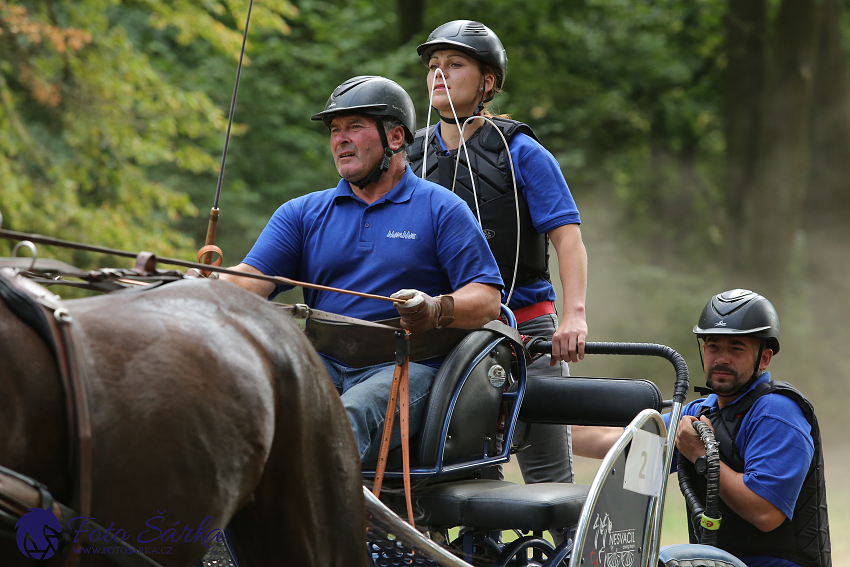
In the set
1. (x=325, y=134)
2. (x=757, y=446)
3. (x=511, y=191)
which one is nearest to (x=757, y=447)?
(x=757, y=446)

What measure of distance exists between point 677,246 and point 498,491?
14.0m

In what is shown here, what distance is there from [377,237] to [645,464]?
1255 mm

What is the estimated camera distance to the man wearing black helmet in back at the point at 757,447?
328 centimetres

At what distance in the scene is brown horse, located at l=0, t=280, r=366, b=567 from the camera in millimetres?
1660

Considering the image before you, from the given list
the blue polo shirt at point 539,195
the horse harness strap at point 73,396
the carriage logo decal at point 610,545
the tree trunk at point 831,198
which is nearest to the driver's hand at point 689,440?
the carriage logo decal at point 610,545

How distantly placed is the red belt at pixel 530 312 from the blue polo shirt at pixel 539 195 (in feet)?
0.06

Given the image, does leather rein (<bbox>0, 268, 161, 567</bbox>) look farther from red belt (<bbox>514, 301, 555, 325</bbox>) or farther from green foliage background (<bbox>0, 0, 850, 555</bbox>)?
green foliage background (<bbox>0, 0, 850, 555</bbox>)

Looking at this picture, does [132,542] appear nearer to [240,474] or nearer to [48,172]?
[240,474]

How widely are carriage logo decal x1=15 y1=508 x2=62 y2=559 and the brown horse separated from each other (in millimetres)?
25

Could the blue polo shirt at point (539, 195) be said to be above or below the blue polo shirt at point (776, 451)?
above

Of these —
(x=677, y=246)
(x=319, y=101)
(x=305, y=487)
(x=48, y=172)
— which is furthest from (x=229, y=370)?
(x=677, y=246)

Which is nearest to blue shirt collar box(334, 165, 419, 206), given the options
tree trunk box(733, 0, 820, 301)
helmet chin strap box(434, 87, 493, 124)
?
helmet chin strap box(434, 87, 493, 124)

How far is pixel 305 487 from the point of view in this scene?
208 cm

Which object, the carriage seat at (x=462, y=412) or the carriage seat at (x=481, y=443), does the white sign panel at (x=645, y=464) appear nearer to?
the carriage seat at (x=481, y=443)
